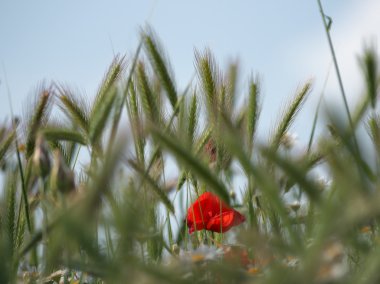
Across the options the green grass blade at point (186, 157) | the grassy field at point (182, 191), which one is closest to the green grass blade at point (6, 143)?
the grassy field at point (182, 191)

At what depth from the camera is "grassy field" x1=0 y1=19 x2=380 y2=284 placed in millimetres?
616

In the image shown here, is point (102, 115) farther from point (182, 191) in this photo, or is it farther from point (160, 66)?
point (182, 191)

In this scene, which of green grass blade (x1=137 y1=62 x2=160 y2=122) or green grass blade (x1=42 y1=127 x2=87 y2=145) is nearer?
green grass blade (x1=42 y1=127 x2=87 y2=145)

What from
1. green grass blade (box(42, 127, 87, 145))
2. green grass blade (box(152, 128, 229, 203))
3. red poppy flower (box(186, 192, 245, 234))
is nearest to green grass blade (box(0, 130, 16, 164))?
green grass blade (box(42, 127, 87, 145))

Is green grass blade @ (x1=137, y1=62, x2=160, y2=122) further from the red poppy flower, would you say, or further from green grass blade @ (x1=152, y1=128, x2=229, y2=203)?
green grass blade @ (x1=152, y1=128, x2=229, y2=203)

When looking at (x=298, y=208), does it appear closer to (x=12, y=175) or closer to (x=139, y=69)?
(x=139, y=69)

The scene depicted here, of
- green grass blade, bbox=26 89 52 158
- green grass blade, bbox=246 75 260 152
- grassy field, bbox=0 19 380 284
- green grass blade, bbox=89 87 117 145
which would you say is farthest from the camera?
green grass blade, bbox=26 89 52 158

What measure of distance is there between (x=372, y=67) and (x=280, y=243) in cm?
50

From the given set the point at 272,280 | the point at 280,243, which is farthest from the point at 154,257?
the point at 272,280

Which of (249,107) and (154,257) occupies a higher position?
(249,107)

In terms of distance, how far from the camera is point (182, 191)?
1.83 meters

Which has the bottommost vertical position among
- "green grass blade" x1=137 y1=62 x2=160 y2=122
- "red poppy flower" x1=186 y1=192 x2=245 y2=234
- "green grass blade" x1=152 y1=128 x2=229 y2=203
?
"green grass blade" x1=152 y1=128 x2=229 y2=203

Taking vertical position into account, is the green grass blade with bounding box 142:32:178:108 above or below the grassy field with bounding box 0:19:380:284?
above

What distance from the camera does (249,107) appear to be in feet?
4.71
